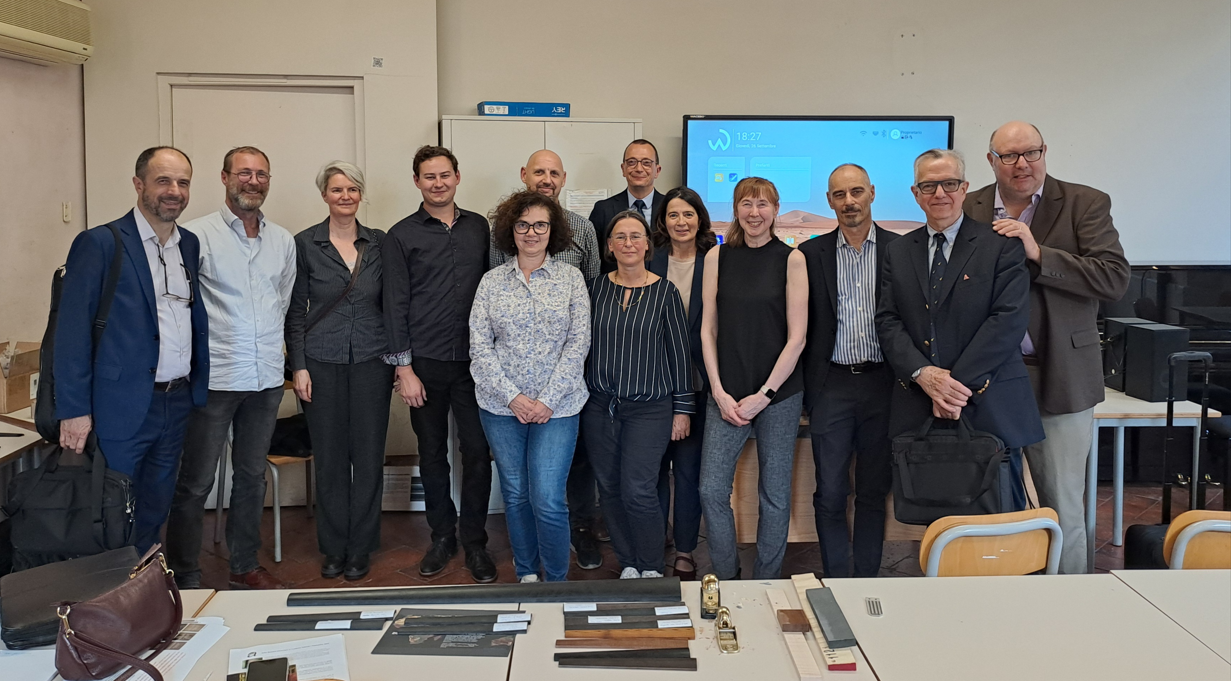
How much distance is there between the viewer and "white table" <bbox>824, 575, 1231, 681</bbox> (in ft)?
5.41

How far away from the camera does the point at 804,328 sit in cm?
308

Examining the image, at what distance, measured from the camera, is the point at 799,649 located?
1737 millimetres

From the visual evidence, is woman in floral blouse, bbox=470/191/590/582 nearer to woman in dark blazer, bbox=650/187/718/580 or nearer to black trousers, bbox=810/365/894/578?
woman in dark blazer, bbox=650/187/718/580

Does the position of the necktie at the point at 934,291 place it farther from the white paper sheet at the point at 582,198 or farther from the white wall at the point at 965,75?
the white wall at the point at 965,75

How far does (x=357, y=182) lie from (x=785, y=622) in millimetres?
2581

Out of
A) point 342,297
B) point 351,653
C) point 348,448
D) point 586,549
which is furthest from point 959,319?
point 348,448

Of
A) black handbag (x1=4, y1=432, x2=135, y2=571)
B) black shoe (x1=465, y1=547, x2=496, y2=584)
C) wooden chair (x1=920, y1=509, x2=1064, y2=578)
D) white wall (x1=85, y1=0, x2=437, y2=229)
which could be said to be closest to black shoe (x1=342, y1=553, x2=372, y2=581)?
black shoe (x1=465, y1=547, x2=496, y2=584)

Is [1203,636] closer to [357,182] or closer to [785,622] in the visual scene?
[785,622]

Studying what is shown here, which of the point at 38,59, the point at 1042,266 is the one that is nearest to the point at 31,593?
the point at 1042,266

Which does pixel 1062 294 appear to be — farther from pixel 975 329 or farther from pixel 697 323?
pixel 697 323

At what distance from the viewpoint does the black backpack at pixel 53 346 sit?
2775 millimetres

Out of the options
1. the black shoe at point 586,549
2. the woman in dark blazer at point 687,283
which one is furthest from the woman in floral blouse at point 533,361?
the black shoe at point 586,549

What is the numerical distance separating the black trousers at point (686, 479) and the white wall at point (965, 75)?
2.64m

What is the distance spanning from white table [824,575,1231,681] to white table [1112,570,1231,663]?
30 millimetres
